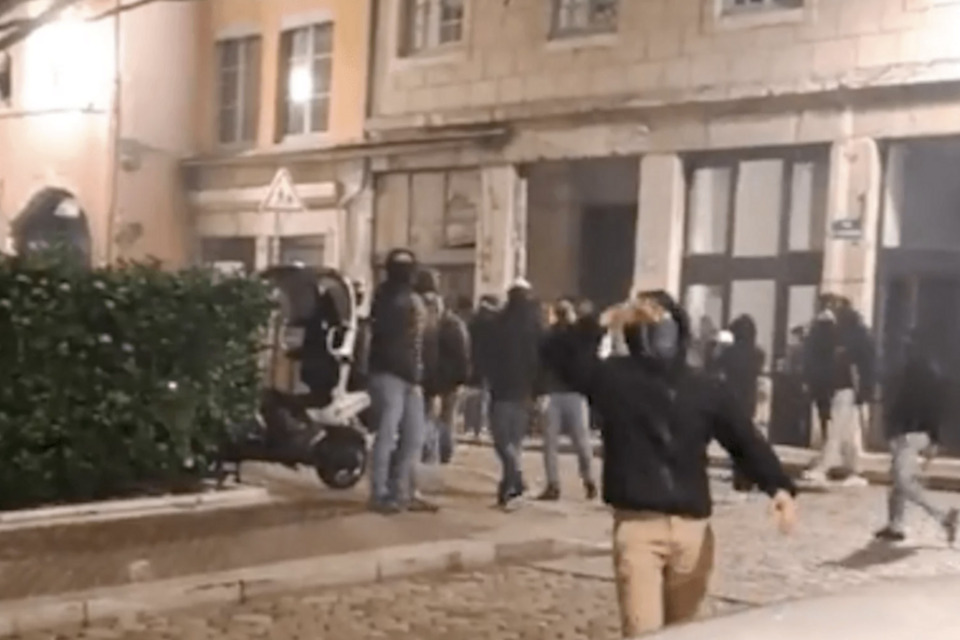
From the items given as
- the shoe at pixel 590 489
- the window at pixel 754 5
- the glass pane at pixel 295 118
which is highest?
the window at pixel 754 5

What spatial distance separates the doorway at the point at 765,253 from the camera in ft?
31.7

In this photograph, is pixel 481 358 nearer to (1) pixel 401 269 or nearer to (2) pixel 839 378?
(1) pixel 401 269

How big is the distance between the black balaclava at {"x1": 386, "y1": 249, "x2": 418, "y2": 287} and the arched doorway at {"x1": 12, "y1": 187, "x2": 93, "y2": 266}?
5.50 ft

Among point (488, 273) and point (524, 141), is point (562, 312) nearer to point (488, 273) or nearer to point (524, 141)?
point (488, 273)

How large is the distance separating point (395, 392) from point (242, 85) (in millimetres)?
3204

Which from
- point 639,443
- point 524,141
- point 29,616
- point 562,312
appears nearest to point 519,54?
point 524,141

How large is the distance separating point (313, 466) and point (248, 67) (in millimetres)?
2850

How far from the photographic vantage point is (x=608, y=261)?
976 centimetres

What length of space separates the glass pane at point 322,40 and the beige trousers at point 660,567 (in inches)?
287

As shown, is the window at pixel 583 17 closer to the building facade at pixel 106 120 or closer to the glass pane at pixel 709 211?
the glass pane at pixel 709 211

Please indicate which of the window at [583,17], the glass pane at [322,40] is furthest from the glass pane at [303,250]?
the window at [583,17]

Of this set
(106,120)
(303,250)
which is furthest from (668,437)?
(106,120)

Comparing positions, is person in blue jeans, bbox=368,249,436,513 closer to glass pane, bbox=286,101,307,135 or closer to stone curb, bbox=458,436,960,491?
stone curb, bbox=458,436,960,491

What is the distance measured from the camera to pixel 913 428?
9.11m
